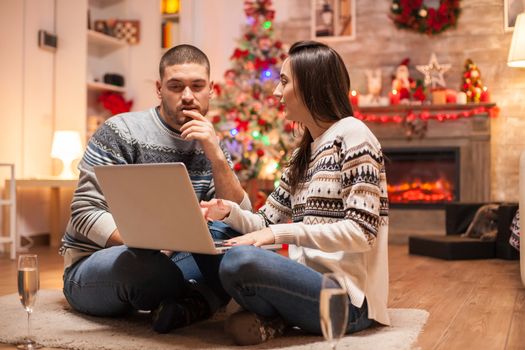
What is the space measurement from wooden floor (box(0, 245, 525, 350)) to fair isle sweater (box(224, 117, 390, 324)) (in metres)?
0.28

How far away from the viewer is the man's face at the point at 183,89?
8.41 ft

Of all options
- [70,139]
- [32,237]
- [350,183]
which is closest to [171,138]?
[350,183]

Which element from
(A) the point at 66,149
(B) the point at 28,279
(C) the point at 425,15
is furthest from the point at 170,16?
(B) the point at 28,279

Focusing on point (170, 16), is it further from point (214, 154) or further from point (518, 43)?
point (214, 154)

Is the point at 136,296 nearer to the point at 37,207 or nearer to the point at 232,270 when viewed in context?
the point at 232,270

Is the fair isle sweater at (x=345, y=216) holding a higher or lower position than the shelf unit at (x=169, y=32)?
lower

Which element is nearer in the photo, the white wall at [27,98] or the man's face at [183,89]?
the man's face at [183,89]

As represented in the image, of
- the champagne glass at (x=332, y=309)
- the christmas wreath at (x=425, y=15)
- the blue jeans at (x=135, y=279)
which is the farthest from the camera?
the christmas wreath at (x=425, y=15)

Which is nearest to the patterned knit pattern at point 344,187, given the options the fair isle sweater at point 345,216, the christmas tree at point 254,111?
the fair isle sweater at point 345,216

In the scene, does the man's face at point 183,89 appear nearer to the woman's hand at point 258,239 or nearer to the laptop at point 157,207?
the laptop at point 157,207

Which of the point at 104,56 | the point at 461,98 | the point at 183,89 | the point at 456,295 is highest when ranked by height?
the point at 104,56

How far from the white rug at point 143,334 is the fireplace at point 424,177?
4097 mm

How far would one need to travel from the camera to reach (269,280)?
2098 millimetres

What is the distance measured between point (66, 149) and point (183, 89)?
11.2 feet
